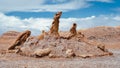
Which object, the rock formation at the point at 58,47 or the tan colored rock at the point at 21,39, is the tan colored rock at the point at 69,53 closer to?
the rock formation at the point at 58,47

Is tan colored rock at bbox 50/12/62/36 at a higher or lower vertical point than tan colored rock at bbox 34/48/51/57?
higher

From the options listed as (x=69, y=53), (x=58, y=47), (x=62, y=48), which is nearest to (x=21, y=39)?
(x=58, y=47)

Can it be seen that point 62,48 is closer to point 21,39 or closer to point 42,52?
point 42,52

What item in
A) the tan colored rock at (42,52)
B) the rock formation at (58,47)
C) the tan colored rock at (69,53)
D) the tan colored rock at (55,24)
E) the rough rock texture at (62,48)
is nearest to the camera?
the tan colored rock at (42,52)

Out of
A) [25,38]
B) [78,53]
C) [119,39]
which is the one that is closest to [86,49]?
[78,53]

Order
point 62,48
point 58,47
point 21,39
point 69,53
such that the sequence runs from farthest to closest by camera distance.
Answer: point 21,39
point 58,47
point 62,48
point 69,53

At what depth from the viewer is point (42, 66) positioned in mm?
29453

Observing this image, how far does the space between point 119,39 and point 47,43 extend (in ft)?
298

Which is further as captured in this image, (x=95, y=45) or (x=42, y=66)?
(x=95, y=45)

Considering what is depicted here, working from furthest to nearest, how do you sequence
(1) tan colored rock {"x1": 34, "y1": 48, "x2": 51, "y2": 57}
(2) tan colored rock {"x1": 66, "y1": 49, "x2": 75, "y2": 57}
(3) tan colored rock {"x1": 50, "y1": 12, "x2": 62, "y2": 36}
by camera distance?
1. (3) tan colored rock {"x1": 50, "y1": 12, "x2": 62, "y2": 36}
2. (2) tan colored rock {"x1": 66, "y1": 49, "x2": 75, "y2": 57}
3. (1) tan colored rock {"x1": 34, "y1": 48, "x2": 51, "y2": 57}

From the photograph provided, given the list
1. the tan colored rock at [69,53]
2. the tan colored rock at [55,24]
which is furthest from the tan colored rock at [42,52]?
the tan colored rock at [55,24]

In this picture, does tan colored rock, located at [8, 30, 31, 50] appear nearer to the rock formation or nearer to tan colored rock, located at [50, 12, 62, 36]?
Answer: the rock formation

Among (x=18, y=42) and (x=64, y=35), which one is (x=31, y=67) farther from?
(x=18, y=42)

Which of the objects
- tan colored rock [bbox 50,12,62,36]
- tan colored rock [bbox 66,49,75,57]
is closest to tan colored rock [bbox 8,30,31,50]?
tan colored rock [bbox 50,12,62,36]
